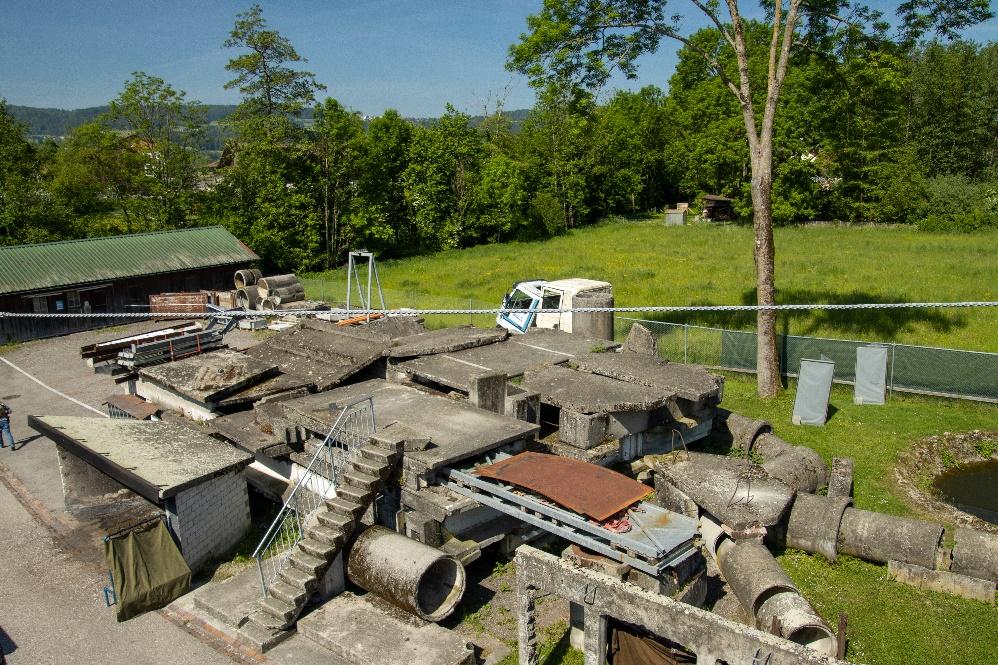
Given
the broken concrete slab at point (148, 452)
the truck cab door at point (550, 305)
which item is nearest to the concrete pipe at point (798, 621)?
the broken concrete slab at point (148, 452)

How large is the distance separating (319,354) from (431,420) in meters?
5.63

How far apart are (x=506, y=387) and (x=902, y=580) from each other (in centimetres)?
696

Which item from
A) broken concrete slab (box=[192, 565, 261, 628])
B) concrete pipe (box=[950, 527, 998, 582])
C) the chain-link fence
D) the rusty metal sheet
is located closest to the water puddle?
the chain-link fence

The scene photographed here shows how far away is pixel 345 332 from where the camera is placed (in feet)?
62.0

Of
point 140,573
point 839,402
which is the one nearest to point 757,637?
point 140,573

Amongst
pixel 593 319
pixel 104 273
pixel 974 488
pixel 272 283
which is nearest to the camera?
pixel 974 488

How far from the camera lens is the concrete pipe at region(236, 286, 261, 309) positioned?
29906 mm

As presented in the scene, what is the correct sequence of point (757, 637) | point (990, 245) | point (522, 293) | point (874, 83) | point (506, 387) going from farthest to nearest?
point (990, 245) < point (522, 293) < point (874, 83) < point (506, 387) < point (757, 637)

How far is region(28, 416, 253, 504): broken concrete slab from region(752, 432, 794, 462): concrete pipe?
9553 mm

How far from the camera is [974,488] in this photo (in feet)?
48.3

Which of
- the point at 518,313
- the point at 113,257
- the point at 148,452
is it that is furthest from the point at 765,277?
the point at 113,257

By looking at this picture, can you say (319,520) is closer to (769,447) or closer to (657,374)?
(657,374)

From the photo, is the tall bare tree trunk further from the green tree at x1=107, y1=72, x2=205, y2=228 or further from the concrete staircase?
the green tree at x1=107, y1=72, x2=205, y2=228

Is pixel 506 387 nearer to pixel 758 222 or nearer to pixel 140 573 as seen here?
pixel 140 573
